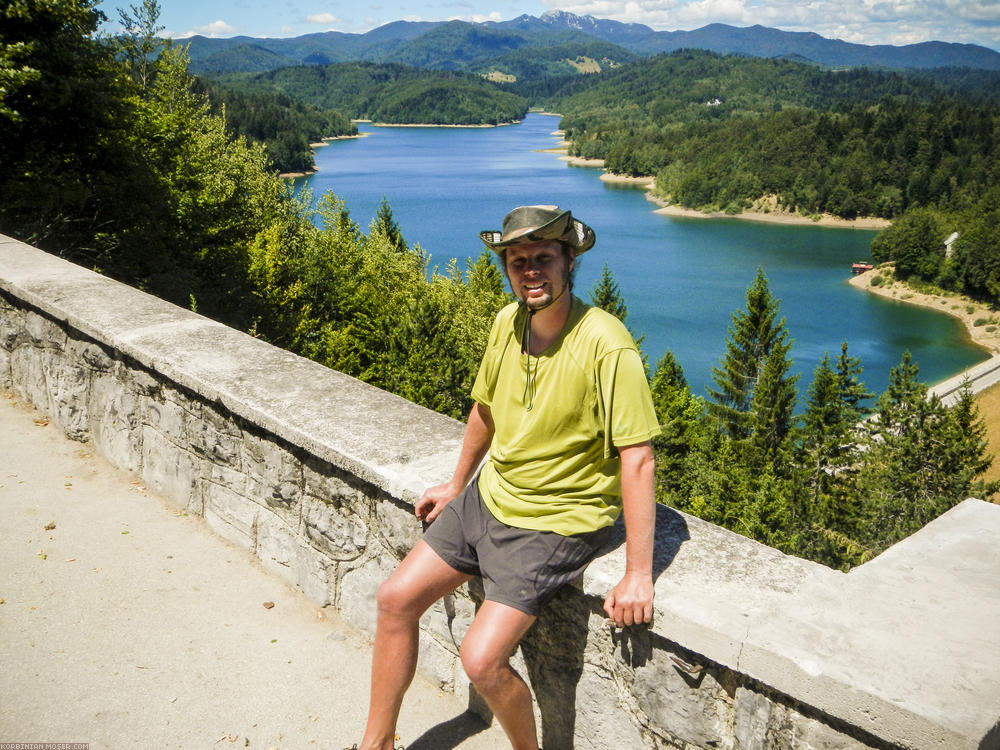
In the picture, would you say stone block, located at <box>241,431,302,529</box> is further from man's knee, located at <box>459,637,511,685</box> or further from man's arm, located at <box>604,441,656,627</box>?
man's arm, located at <box>604,441,656,627</box>

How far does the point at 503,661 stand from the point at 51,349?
3389 millimetres

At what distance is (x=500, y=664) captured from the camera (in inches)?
79.9

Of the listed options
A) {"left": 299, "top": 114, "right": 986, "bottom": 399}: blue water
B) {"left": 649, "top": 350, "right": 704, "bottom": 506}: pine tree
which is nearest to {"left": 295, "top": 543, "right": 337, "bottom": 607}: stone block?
{"left": 649, "top": 350, "right": 704, "bottom": 506}: pine tree

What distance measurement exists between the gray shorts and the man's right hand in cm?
16

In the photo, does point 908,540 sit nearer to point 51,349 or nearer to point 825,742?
point 825,742

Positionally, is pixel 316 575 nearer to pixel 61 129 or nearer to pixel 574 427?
pixel 574 427

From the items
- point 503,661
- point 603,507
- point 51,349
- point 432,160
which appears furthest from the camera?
point 432,160

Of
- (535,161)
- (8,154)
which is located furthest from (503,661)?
(535,161)

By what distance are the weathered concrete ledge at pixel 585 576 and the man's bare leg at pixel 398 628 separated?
0.95 feet

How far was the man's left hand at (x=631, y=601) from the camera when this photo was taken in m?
1.94

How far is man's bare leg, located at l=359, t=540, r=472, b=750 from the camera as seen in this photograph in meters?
2.26

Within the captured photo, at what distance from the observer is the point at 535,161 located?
137 metres

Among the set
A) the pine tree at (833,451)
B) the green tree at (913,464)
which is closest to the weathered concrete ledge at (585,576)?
the green tree at (913,464)

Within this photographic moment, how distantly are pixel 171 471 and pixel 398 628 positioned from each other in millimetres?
1865
